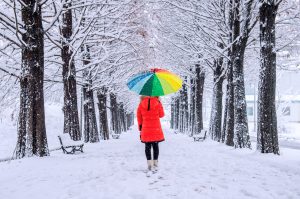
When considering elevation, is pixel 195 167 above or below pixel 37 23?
below

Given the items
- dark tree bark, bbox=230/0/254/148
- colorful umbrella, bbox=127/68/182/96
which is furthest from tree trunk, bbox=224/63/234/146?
colorful umbrella, bbox=127/68/182/96

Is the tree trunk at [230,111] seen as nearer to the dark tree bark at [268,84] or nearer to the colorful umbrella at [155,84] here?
the dark tree bark at [268,84]

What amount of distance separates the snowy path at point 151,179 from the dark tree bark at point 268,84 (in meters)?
0.71

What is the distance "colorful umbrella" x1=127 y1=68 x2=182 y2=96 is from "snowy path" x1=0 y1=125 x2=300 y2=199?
5.62 ft

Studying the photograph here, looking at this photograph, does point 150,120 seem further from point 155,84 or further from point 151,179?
point 151,179

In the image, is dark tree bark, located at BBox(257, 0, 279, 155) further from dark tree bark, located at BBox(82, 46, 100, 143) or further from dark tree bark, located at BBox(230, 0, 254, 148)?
dark tree bark, located at BBox(82, 46, 100, 143)

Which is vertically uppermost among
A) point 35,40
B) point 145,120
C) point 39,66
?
point 35,40

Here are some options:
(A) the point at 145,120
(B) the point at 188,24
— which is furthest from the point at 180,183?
(B) the point at 188,24

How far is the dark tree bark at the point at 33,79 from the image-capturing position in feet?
32.8

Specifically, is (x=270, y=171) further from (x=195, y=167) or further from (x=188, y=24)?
(x=188, y=24)

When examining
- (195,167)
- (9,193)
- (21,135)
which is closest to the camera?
(9,193)

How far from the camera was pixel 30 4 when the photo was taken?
9.98m

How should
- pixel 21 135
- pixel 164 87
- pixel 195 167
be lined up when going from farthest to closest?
pixel 21 135, pixel 195 167, pixel 164 87

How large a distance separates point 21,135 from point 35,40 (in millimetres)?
3018
